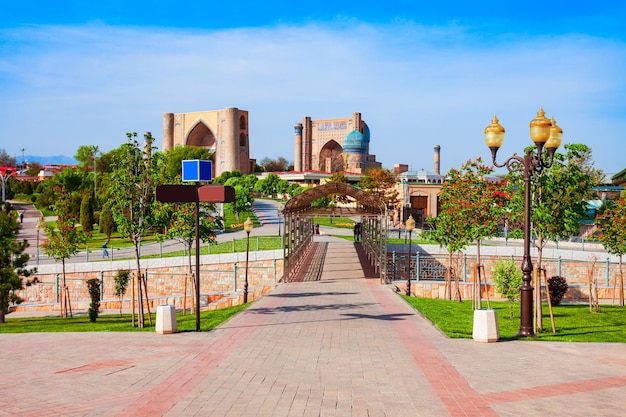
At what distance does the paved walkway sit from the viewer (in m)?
7.23

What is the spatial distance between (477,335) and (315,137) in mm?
115678

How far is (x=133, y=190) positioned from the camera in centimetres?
1820

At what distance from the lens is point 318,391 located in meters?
7.82

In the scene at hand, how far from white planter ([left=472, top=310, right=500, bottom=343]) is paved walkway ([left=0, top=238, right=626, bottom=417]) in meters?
0.18

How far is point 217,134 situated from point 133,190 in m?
92.6

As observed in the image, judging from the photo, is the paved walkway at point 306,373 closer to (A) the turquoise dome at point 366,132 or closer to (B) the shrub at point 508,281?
(B) the shrub at point 508,281

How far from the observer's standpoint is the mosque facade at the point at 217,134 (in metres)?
108

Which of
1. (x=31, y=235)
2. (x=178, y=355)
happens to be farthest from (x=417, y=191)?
(x=178, y=355)

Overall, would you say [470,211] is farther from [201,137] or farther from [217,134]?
[201,137]

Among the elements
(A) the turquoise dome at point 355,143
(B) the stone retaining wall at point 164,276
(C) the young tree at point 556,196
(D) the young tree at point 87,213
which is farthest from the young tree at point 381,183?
(A) the turquoise dome at point 355,143

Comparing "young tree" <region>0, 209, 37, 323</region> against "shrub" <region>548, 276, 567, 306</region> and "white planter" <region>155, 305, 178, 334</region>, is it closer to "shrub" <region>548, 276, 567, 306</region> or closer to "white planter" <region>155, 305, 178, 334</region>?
"white planter" <region>155, 305, 178, 334</region>

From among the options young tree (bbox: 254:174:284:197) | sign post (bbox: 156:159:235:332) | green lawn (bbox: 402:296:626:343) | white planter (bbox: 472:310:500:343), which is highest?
young tree (bbox: 254:174:284:197)

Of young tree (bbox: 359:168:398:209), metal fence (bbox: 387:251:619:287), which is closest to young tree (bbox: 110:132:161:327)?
metal fence (bbox: 387:251:619:287)

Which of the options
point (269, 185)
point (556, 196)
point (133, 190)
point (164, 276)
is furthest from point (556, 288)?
point (269, 185)
